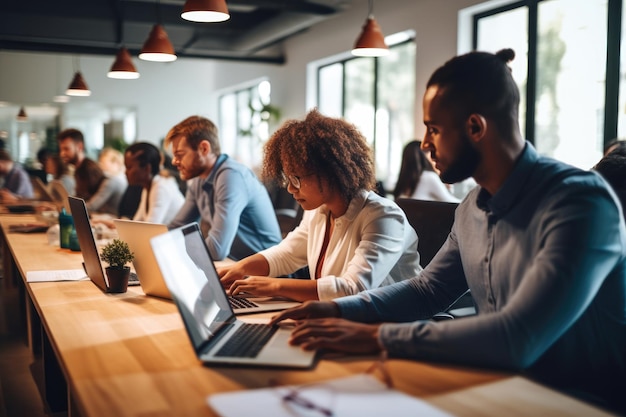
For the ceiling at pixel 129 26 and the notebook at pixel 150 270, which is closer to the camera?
the notebook at pixel 150 270

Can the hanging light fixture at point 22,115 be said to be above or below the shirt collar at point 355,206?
above

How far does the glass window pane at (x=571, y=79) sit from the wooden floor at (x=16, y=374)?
12.9 feet

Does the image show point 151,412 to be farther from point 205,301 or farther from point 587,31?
point 587,31

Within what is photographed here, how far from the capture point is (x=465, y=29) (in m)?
5.64

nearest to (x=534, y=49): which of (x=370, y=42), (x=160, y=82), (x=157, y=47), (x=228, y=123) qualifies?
(x=370, y=42)

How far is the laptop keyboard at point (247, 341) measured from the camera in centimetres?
128

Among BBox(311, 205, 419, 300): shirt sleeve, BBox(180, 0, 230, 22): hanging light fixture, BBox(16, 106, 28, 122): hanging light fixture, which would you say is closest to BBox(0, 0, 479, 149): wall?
BBox(16, 106, 28, 122): hanging light fixture

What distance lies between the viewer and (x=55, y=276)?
2.22 metres

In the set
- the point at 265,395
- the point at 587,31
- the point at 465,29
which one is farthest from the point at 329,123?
the point at 465,29

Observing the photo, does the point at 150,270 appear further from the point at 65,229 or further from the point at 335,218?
the point at 65,229

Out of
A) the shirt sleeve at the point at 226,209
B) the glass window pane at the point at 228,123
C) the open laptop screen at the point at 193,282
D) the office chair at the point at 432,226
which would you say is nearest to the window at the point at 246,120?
the glass window pane at the point at 228,123

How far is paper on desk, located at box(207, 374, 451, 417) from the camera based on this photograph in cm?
97

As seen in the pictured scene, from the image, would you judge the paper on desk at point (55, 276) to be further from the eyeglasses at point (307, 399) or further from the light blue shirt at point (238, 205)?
the eyeglasses at point (307, 399)

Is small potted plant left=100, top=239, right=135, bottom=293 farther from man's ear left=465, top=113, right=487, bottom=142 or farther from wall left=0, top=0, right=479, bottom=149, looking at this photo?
wall left=0, top=0, right=479, bottom=149
